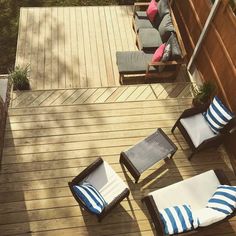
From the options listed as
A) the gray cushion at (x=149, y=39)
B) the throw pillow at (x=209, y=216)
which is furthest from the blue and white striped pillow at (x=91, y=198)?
the gray cushion at (x=149, y=39)

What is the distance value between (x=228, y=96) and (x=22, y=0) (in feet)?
23.7

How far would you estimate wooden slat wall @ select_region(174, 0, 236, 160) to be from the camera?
5824 millimetres

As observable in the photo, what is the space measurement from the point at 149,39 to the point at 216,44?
1.92 meters

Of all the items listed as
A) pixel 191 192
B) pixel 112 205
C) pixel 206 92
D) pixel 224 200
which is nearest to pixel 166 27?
pixel 206 92

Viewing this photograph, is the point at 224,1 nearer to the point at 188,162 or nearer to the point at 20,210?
the point at 188,162

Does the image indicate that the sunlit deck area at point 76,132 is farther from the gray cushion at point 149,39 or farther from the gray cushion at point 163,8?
the gray cushion at point 163,8

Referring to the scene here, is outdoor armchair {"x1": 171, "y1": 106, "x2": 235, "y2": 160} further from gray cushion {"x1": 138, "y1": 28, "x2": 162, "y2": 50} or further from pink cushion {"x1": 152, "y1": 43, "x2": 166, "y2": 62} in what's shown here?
gray cushion {"x1": 138, "y1": 28, "x2": 162, "y2": 50}

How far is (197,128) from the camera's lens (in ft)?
19.5

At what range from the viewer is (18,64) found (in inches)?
294

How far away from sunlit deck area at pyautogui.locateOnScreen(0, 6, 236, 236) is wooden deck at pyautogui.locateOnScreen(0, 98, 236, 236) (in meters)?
0.02

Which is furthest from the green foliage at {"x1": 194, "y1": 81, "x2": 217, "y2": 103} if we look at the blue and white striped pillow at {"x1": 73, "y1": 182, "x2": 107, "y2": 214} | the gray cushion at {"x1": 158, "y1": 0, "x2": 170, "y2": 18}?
the blue and white striped pillow at {"x1": 73, "y1": 182, "x2": 107, "y2": 214}

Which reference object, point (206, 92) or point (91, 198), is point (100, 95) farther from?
point (91, 198)

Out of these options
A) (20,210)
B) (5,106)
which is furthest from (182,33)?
(20,210)

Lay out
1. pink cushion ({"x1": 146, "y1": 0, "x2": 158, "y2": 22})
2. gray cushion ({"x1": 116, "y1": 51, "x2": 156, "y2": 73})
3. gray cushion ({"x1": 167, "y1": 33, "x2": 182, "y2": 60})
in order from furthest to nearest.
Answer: pink cushion ({"x1": 146, "y1": 0, "x2": 158, "y2": 22}) → gray cushion ({"x1": 116, "y1": 51, "x2": 156, "y2": 73}) → gray cushion ({"x1": 167, "y1": 33, "x2": 182, "y2": 60})
